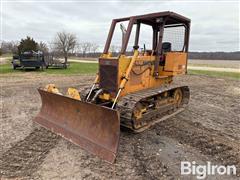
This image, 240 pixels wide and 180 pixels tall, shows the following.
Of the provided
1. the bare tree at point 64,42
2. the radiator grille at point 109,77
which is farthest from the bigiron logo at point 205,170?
the bare tree at point 64,42

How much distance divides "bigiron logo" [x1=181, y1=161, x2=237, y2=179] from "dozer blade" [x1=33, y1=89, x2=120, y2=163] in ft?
4.03

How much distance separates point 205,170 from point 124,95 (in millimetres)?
2248


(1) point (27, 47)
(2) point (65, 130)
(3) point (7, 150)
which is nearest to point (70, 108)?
(2) point (65, 130)

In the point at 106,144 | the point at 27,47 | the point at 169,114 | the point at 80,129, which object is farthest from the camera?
the point at 27,47

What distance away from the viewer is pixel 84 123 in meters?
4.56

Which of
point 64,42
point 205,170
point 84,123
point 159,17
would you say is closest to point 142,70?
point 159,17

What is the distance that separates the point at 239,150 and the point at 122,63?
2.92 m

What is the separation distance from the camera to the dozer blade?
3979 millimetres

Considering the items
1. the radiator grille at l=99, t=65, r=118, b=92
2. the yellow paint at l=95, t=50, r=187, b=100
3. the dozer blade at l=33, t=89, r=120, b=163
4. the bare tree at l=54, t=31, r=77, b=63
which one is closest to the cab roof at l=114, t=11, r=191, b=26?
the yellow paint at l=95, t=50, r=187, b=100

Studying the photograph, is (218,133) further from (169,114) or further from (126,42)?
(126,42)

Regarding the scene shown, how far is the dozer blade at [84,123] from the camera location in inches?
157

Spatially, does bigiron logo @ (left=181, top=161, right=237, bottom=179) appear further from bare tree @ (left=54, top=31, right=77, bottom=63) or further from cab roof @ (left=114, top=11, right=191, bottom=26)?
bare tree @ (left=54, top=31, right=77, bottom=63)

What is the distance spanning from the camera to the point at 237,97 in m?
9.34

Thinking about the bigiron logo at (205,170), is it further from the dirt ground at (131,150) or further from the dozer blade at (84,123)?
the dozer blade at (84,123)
